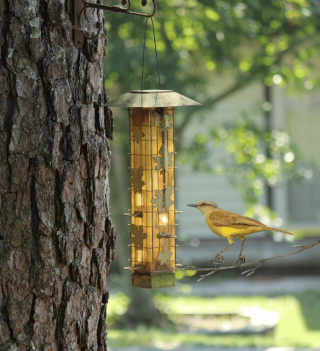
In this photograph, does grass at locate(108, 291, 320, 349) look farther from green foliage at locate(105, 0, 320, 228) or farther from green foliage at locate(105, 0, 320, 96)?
green foliage at locate(105, 0, 320, 96)

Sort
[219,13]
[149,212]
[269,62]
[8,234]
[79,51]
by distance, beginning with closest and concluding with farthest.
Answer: [8,234]
[79,51]
[149,212]
[219,13]
[269,62]

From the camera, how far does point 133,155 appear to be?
257cm

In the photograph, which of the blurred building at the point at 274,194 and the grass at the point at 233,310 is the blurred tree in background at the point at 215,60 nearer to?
the grass at the point at 233,310

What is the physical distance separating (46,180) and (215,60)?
Answer: 4434mm

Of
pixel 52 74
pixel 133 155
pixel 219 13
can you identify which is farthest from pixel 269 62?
pixel 52 74

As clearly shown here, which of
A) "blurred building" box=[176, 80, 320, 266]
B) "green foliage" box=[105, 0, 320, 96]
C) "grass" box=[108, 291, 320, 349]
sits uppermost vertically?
"green foliage" box=[105, 0, 320, 96]

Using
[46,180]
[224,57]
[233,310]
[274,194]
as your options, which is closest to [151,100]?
[46,180]

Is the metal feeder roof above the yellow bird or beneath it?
above

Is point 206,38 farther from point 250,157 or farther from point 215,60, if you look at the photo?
point 250,157

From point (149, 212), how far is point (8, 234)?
2.28 ft

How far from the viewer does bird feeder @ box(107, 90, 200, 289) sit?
2.50 m

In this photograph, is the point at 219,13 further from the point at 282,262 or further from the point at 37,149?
the point at 282,262

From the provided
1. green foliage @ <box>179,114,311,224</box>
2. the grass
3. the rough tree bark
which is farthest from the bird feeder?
the grass

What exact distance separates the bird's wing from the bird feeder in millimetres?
221
